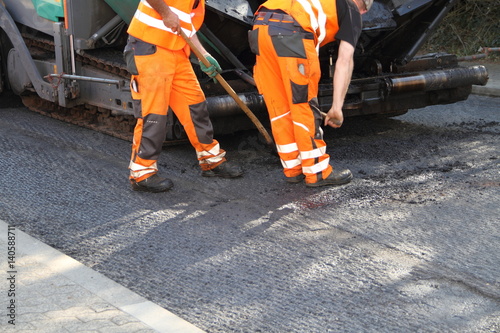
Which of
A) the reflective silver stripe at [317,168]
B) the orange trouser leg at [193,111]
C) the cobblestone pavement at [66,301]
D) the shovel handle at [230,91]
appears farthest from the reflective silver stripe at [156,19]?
the cobblestone pavement at [66,301]

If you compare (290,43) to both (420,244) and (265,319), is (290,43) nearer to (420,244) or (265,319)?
(420,244)

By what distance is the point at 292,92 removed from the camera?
5062 mm

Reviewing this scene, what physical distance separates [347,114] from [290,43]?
1.64m

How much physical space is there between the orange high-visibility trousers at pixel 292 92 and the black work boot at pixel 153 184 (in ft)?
2.77

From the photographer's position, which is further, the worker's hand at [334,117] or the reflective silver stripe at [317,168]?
the reflective silver stripe at [317,168]

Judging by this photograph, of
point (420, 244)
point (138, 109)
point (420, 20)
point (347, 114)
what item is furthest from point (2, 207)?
point (420, 20)

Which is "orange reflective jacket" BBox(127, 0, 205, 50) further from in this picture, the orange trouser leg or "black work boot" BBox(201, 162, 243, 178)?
"black work boot" BBox(201, 162, 243, 178)

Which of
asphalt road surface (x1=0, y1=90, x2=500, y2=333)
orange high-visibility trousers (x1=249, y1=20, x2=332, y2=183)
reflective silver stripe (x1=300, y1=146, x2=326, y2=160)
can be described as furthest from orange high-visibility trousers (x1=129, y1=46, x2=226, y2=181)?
reflective silver stripe (x1=300, y1=146, x2=326, y2=160)

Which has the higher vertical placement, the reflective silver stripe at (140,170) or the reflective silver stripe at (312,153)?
the reflective silver stripe at (312,153)

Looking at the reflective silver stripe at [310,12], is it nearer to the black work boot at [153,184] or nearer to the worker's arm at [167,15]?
the worker's arm at [167,15]

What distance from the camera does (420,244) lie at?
4102 millimetres

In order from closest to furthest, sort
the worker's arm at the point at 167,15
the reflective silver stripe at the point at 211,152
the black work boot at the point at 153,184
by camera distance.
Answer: the worker's arm at the point at 167,15, the black work boot at the point at 153,184, the reflective silver stripe at the point at 211,152

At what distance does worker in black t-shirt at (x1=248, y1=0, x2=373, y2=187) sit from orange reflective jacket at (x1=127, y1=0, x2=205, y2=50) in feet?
1.59

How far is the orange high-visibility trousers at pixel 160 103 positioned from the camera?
5074 mm
